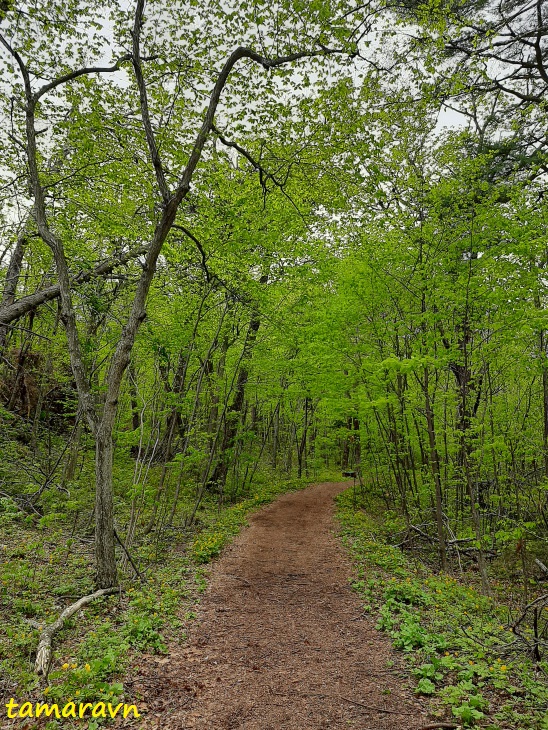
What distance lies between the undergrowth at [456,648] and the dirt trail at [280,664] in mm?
240

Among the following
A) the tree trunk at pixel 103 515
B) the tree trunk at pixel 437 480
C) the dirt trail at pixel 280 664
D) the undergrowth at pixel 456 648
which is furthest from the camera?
the tree trunk at pixel 437 480

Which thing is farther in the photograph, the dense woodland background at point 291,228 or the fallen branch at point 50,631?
the dense woodland background at point 291,228

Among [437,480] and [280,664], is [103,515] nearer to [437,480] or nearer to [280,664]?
[280,664]

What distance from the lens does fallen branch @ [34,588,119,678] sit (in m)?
3.57

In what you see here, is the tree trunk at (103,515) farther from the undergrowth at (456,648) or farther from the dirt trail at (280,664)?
the undergrowth at (456,648)

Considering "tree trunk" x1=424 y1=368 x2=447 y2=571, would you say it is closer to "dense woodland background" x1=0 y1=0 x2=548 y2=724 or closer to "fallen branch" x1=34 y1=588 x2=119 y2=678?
"dense woodland background" x1=0 y1=0 x2=548 y2=724

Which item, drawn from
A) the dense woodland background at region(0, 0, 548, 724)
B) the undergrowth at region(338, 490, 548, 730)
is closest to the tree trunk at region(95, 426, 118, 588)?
the dense woodland background at region(0, 0, 548, 724)

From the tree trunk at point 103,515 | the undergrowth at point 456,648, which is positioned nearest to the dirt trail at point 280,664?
the undergrowth at point 456,648

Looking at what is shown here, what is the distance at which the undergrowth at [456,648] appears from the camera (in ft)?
10.5

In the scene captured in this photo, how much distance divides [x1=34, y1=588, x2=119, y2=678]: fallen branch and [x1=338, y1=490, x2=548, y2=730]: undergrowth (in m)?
3.26

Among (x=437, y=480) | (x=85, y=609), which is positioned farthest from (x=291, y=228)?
(x=85, y=609)

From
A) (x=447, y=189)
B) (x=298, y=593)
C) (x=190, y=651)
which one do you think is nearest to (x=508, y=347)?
(x=447, y=189)

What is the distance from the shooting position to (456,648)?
13.7 feet

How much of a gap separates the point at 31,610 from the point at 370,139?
7.60 metres
